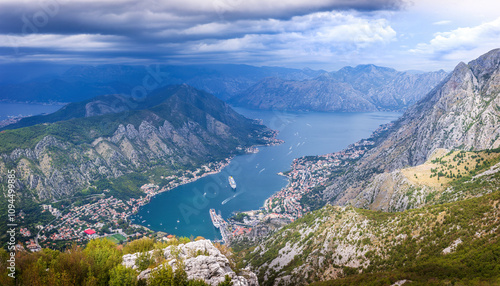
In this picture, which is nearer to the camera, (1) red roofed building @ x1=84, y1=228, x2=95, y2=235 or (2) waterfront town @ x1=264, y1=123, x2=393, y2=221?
(1) red roofed building @ x1=84, y1=228, x2=95, y2=235

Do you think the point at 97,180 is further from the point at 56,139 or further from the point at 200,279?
the point at 200,279

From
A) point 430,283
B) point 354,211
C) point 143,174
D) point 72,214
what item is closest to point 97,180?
point 143,174

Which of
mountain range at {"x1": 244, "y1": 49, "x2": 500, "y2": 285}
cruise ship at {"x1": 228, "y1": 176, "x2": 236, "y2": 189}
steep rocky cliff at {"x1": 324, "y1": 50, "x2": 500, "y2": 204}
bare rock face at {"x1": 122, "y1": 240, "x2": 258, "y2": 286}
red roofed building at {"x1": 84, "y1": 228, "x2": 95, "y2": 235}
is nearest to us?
bare rock face at {"x1": 122, "y1": 240, "x2": 258, "y2": 286}

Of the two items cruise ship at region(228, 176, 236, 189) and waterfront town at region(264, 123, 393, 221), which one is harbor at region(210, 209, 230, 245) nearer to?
waterfront town at region(264, 123, 393, 221)

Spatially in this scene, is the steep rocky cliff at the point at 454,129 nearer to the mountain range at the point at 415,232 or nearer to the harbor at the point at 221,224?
the mountain range at the point at 415,232

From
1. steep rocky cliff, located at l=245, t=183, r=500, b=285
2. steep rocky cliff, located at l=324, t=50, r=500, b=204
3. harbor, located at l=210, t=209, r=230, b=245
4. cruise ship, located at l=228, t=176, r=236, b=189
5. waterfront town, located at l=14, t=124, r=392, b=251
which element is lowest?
harbor, located at l=210, t=209, r=230, b=245

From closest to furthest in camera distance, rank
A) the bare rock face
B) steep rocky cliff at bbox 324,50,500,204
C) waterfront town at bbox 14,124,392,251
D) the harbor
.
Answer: the bare rock face, steep rocky cliff at bbox 324,50,500,204, waterfront town at bbox 14,124,392,251, the harbor

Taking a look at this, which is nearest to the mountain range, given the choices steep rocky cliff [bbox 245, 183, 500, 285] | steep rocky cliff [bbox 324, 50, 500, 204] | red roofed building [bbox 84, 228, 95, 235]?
steep rocky cliff [bbox 245, 183, 500, 285]

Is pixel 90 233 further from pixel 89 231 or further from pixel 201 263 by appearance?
pixel 201 263

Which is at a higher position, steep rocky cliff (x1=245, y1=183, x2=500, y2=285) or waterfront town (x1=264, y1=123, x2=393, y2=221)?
steep rocky cliff (x1=245, y1=183, x2=500, y2=285)
